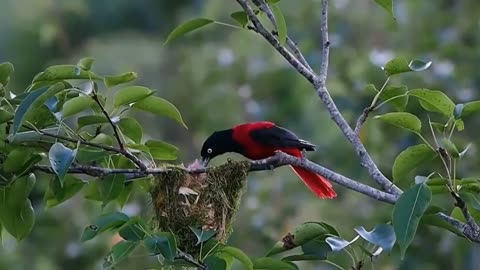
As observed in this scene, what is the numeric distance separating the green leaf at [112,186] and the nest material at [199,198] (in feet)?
0.64

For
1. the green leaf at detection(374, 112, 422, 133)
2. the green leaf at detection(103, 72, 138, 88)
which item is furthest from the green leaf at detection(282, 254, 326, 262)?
the green leaf at detection(103, 72, 138, 88)

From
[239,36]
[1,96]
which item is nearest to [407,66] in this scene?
[1,96]

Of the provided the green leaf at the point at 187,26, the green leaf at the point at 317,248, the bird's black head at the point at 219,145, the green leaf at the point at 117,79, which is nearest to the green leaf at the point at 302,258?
the green leaf at the point at 317,248

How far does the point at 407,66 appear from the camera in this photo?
224 centimetres

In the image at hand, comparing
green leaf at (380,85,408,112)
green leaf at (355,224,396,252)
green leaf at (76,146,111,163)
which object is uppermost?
green leaf at (380,85,408,112)

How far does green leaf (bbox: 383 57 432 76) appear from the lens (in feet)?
7.30

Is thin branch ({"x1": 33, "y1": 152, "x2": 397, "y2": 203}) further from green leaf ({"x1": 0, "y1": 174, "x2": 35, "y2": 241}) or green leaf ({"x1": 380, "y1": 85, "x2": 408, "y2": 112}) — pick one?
green leaf ({"x1": 380, "y1": 85, "x2": 408, "y2": 112})

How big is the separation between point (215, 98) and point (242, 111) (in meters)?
0.20

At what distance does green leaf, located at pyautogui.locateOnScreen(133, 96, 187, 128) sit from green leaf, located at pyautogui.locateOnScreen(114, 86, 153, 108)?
0.25 ft

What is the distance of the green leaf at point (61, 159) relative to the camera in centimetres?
211

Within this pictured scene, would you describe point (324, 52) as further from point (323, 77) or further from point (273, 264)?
point (273, 264)

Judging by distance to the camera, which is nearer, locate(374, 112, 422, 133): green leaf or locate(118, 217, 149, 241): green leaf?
locate(118, 217, 149, 241): green leaf

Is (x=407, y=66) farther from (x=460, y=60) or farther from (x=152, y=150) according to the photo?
(x=460, y=60)

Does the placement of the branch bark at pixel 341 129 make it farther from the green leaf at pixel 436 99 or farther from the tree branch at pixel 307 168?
the green leaf at pixel 436 99
